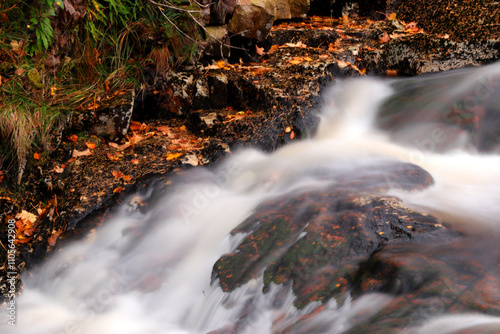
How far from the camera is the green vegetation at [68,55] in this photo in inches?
153

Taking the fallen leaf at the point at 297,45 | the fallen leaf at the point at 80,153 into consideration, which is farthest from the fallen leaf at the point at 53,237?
the fallen leaf at the point at 297,45

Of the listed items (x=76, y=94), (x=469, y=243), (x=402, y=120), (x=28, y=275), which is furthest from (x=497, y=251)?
(x=76, y=94)

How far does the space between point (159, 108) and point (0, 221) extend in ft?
7.35

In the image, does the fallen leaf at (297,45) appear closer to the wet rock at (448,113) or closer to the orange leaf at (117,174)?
the wet rock at (448,113)

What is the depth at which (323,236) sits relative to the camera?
2.76 meters

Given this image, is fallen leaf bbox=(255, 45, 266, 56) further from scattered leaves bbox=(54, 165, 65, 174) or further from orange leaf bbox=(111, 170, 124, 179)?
scattered leaves bbox=(54, 165, 65, 174)

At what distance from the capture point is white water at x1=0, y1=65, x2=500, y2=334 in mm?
2549

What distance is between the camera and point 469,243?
2518mm

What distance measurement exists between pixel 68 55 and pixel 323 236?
3.58 m

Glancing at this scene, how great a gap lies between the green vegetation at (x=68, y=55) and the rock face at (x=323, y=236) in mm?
2500

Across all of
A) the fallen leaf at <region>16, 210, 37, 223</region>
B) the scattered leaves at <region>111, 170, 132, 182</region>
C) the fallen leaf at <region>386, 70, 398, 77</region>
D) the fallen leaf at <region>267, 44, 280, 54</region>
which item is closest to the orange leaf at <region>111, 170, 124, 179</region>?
the scattered leaves at <region>111, 170, 132, 182</region>

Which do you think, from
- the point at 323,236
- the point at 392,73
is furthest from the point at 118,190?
the point at 392,73

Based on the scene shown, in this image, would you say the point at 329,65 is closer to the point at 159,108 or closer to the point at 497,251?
the point at 159,108

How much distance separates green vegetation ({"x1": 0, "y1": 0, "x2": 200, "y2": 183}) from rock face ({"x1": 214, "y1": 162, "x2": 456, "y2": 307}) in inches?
98.4
